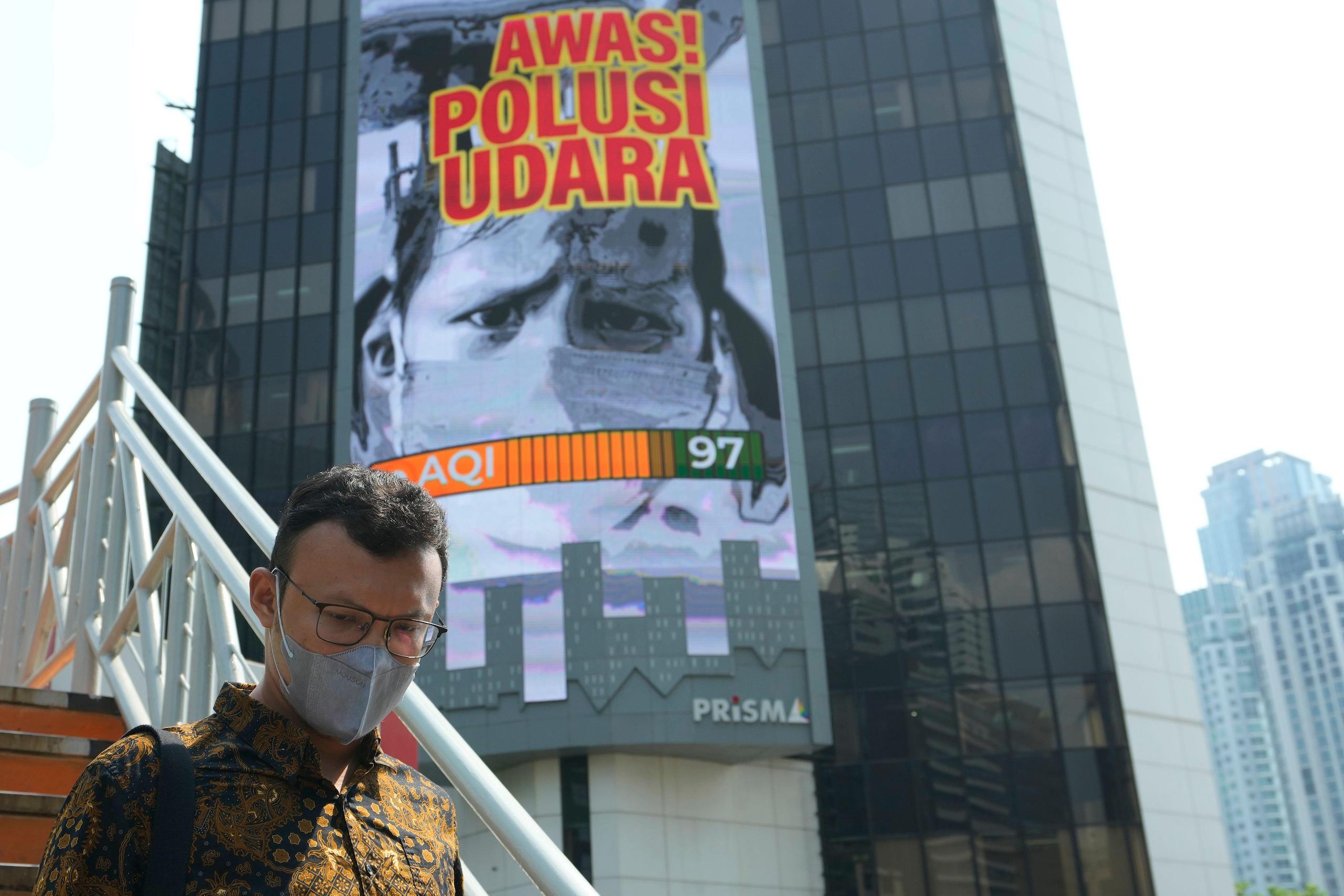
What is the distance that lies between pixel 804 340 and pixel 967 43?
32.4 feet

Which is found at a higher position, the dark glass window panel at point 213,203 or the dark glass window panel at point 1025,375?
the dark glass window panel at point 213,203

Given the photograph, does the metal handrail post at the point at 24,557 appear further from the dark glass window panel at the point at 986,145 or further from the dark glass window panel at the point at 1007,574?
the dark glass window panel at the point at 986,145

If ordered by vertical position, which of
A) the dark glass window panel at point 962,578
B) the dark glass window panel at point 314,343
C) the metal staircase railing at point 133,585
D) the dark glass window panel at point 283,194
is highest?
the dark glass window panel at point 283,194

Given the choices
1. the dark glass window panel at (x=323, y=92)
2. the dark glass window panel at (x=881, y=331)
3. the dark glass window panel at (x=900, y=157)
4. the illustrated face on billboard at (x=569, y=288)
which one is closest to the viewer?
the illustrated face on billboard at (x=569, y=288)

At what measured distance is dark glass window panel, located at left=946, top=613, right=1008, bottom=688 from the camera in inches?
1086

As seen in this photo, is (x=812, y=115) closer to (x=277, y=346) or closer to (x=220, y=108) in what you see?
(x=277, y=346)

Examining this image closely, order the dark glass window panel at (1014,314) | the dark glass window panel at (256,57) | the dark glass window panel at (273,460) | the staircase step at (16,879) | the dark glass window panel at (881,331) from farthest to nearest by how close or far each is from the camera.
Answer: the dark glass window panel at (256,57)
the dark glass window panel at (273,460)
the dark glass window panel at (881,331)
the dark glass window panel at (1014,314)
the staircase step at (16,879)

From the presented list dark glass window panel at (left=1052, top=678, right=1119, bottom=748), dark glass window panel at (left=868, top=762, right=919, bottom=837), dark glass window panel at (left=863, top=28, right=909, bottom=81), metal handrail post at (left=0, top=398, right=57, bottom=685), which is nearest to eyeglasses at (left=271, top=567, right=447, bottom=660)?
metal handrail post at (left=0, top=398, right=57, bottom=685)

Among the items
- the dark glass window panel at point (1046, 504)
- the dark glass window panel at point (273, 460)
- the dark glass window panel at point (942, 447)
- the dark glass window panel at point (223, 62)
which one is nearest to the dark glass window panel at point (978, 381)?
the dark glass window panel at point (942, 447)

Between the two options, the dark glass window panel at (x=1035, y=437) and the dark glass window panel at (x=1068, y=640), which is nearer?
the dark glass window panel at (x=1068, y=640)

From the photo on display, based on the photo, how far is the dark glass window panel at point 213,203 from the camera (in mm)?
34219

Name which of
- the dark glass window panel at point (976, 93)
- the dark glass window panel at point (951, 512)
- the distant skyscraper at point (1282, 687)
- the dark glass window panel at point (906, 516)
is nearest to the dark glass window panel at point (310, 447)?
the dark glass window panel at point (906, 516)

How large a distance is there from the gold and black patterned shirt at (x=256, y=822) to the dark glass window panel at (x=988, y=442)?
92.5 feet

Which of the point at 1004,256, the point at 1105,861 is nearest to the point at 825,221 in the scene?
the point at 1004,256
